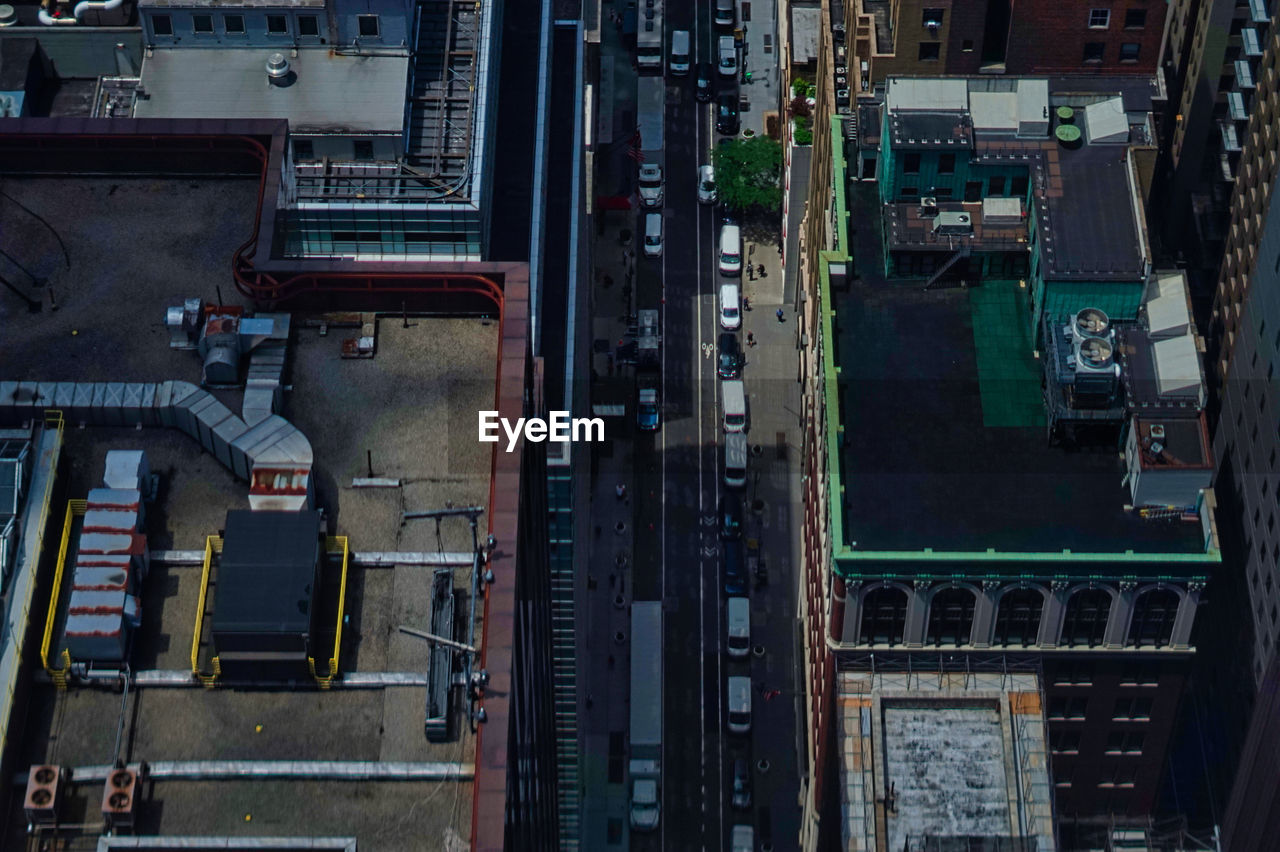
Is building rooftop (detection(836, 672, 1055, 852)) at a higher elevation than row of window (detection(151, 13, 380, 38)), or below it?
below

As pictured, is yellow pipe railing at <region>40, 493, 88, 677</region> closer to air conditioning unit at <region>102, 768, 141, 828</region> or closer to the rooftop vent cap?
air conditioning unit at <region>102, 768, 141, 828</region>

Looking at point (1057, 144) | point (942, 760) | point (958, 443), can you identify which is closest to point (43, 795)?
point (942, 760)

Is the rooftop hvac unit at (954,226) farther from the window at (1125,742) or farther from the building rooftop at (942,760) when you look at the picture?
the window at (1125,742)

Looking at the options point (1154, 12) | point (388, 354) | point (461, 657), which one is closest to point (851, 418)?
point (1154, 12)

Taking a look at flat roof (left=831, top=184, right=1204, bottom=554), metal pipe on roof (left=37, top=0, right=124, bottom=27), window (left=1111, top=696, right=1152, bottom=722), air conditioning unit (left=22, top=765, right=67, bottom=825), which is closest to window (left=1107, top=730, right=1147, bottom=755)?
window (left=1111, top=696, right=1152, bottom=722)

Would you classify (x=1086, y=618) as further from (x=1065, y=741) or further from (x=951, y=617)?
(x=1065, y=741)

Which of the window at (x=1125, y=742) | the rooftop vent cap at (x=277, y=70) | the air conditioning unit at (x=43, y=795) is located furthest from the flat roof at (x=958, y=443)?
the air conditioning unit at (x=43, y=795)

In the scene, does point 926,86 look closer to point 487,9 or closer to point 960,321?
point 960,321
